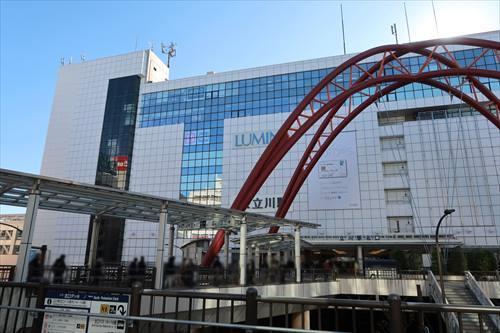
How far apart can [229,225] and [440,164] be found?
2962cm

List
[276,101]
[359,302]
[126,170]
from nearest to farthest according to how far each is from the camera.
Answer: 1. [359,302]
2. [276,101]
3. [126,170]

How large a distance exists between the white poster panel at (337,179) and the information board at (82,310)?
1549 inches

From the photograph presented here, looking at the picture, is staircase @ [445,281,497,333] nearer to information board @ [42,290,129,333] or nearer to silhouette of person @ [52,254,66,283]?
information board @ [42,290,129,333]

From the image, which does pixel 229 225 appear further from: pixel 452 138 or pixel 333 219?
pixel 452 138

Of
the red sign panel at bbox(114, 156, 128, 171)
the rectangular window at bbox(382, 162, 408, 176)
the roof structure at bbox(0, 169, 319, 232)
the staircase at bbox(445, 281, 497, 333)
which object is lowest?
the staircase at bbox(445, 281, 497, 333)

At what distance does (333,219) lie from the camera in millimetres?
42219

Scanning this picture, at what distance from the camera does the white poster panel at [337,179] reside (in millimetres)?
42381

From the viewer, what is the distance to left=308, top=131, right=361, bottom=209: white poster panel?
139ft

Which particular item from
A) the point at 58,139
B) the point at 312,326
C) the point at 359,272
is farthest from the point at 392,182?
the point at 58,139

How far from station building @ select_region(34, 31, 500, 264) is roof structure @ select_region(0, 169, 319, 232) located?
64.8 feet

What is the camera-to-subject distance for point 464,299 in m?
23.7

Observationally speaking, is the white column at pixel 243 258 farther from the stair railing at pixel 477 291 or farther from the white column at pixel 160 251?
the stair railing at pixel 477 291

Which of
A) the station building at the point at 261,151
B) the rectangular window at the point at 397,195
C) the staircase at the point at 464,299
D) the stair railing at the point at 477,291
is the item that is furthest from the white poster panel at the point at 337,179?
the stair railing at the point at 477,291

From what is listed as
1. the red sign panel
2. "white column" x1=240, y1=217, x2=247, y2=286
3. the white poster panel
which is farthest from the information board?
the red sign panel
